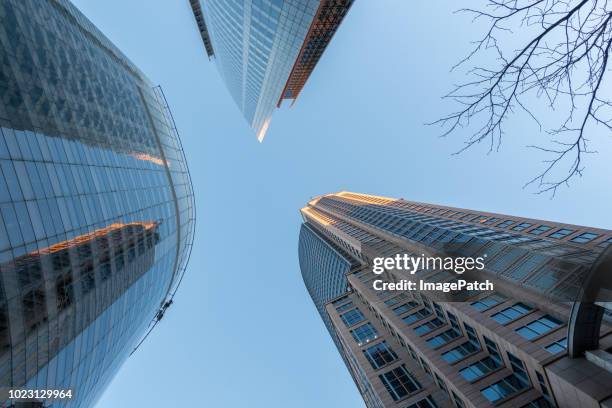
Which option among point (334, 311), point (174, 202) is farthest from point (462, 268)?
point (174, 202)

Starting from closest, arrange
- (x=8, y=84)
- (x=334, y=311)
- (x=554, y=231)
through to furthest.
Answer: (x=8, y=84), (x=554, y=231), (x=334, y=311)

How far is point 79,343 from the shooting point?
21.1 m

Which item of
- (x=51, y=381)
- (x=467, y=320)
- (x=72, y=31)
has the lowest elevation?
(x=467, y=320)

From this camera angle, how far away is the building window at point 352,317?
51.2m

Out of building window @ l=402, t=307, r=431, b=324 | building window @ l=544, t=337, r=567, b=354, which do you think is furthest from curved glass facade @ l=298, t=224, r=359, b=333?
building window @ l=544, t=337, r=567, b=354

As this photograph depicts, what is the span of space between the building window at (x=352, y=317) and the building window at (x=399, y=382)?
13633 millimetres

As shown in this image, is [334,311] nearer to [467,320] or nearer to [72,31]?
[467,320]

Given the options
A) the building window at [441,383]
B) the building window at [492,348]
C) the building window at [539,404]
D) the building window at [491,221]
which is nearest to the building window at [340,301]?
the building window at [491,221]

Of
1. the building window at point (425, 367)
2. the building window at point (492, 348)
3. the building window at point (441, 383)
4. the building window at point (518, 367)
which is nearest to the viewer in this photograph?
the building window at point (518, 367)

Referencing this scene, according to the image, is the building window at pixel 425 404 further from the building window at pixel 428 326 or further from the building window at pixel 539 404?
the building window at pixel 539 404

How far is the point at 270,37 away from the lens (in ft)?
177

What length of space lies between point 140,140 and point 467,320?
124 ft

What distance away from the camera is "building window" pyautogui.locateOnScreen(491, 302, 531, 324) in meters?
28.0

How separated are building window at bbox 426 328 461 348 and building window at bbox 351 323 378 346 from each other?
11.6 metres
